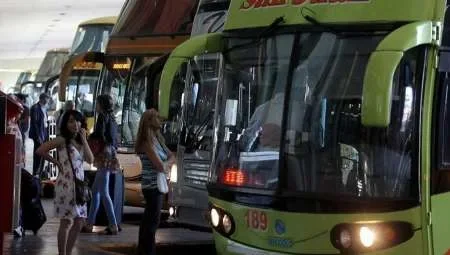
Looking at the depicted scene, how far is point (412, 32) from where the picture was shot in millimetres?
6277

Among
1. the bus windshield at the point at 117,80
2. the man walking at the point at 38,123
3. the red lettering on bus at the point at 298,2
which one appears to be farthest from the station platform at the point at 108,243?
the man walking at the point at 38,123

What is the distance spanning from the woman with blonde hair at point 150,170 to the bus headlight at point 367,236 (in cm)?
382

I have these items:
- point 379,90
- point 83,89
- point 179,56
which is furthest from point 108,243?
point 83,89

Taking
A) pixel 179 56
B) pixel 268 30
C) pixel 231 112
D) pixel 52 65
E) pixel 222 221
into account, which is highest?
pixel 52 65

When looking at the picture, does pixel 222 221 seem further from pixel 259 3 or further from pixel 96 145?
pixel 96 145

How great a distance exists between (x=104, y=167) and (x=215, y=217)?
493cm

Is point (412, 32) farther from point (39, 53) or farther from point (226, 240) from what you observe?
point (39, 53)

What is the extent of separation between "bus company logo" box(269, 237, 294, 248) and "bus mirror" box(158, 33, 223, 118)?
1.29m

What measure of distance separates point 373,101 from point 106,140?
271 inches

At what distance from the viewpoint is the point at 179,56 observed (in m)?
7.50

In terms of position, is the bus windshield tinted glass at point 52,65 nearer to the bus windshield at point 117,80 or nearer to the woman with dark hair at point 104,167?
the bus windshield at point 117,80

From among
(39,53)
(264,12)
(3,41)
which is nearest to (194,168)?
(264,12)

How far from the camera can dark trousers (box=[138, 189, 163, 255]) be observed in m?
9.99

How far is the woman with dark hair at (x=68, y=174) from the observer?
9.43 meters
